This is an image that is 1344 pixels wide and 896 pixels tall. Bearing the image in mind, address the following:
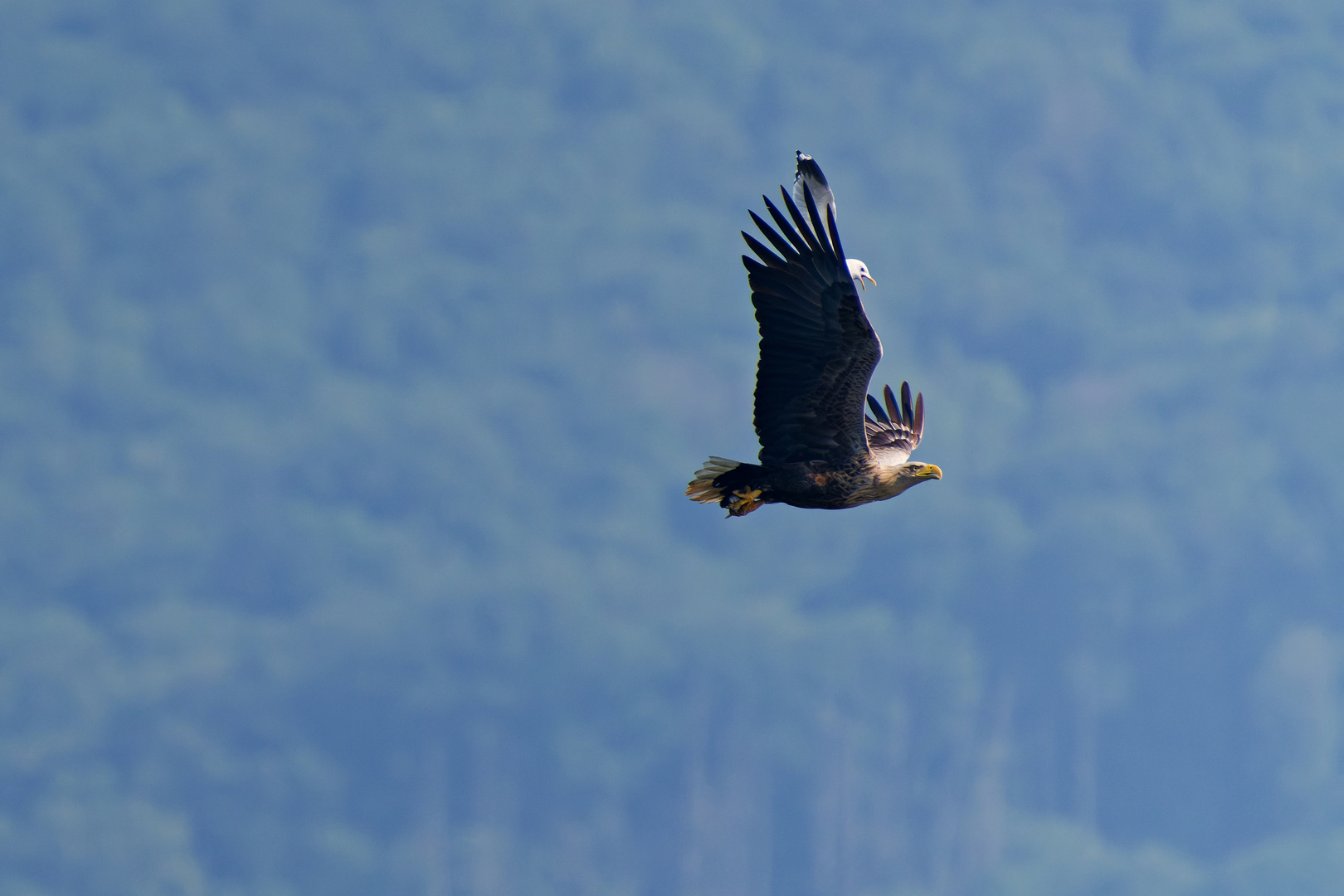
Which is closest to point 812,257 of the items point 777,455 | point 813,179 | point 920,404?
point 813,179

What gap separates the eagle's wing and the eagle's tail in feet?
2.68

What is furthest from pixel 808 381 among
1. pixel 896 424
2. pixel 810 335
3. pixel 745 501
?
pixel 896 424

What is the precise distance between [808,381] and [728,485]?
1774mm

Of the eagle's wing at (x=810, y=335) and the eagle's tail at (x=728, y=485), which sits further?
the eagle's tail at (x=728, y=485)

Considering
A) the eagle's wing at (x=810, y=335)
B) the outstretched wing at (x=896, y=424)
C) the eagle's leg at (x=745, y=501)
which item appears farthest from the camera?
the outstretched wing at (x=896, y=424)

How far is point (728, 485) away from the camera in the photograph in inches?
787

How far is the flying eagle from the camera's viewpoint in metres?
18.6

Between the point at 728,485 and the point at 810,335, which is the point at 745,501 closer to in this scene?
the point at 728,485

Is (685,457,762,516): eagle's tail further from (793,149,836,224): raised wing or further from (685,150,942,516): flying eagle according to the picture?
(793,149,836,224): raised wing

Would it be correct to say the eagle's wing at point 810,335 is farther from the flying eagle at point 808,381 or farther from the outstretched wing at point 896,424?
the outstretched wing at point 896,424

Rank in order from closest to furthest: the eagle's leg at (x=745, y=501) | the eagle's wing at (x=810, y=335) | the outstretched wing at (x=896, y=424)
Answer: the eagle's wing at (x=810, y=335), the eagle's leg at (x=745, y=501), the outstretched wing at (x=896, y=424)

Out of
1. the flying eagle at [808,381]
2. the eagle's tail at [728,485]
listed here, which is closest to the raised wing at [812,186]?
the flying eagle at [808,381]

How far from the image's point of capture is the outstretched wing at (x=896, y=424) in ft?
73.4

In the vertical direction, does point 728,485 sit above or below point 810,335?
below
